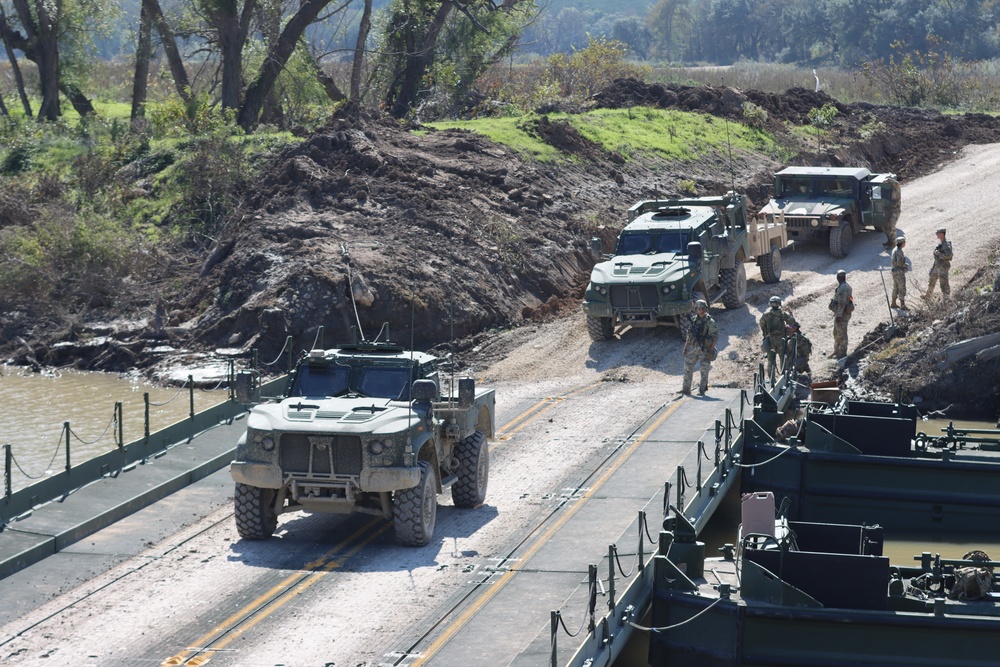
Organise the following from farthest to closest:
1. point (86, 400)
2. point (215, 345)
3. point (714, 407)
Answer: point (215, 345), point (86, 400), point (714, 407)

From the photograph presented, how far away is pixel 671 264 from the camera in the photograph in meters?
25.2

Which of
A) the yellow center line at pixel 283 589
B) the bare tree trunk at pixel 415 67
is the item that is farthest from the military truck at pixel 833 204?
the yellow center line at pixel 283 589

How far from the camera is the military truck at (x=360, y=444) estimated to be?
49.2 feet

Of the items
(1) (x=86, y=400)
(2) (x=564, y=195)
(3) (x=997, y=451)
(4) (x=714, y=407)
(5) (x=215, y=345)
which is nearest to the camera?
(3) (x=997, y=451)

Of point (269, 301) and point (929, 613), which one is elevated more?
point (269, 301)

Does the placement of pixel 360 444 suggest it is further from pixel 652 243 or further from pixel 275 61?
pixel 275 61

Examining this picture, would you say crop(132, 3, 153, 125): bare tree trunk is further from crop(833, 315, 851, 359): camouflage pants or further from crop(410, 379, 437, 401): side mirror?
crop(410, 379, 437, 401): side mirror

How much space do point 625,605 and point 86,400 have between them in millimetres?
16089

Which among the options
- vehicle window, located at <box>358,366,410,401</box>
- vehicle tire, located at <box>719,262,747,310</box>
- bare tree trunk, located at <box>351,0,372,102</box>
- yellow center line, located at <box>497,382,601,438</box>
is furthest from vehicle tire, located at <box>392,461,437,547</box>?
bare tree trunk, located at <box>351,0,372,102</box>

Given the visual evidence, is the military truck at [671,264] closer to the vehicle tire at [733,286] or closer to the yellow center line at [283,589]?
the vehicle tire at [733,286]

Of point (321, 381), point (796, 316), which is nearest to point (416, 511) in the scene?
point (321, 381)

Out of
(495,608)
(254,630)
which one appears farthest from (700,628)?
(254,630)

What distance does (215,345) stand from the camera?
28.0 metres

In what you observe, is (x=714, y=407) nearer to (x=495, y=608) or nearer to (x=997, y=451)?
(x=997, y=451)
